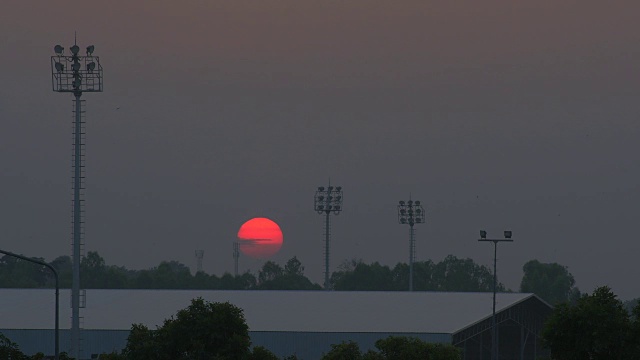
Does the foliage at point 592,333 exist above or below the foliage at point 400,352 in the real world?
above

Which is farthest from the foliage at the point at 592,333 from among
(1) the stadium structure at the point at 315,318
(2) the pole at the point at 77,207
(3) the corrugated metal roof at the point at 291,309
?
(3) the corrugated metal roof at the point at 291,309

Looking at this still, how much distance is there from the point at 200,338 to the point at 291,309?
53502mm

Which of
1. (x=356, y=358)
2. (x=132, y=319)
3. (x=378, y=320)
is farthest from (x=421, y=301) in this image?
(x=356, y=358)

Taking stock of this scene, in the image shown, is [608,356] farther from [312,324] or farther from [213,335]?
[312,324]

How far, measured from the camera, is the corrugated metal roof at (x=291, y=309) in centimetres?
11862

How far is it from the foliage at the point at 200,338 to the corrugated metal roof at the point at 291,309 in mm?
41142

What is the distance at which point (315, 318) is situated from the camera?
403ft

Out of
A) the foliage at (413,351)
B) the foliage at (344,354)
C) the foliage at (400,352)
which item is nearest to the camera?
the foliage at (344,354)

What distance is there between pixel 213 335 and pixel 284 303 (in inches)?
2284

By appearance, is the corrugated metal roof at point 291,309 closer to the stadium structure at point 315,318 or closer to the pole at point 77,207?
the stadium structure at point 315,318

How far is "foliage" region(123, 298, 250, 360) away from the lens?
7456 cm

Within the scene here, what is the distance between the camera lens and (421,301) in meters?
132

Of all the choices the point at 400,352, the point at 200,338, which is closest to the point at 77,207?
the point at 200,338

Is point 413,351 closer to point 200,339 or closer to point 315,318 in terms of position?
point 200,339
